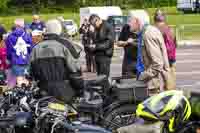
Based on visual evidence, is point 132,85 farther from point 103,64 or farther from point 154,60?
point 103,64

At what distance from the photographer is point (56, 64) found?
848 cm

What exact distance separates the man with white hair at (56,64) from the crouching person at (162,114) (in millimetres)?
2812

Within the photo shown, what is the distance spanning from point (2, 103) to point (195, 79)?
875 centimetres

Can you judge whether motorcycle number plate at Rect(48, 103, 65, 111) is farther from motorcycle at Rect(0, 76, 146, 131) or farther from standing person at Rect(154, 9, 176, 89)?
standing person at Rect(154, 9, 176, 89)

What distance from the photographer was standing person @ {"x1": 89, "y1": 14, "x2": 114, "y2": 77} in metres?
12.6

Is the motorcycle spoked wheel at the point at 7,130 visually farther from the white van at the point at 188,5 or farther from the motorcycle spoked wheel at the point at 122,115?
the white van at the point at 188,5

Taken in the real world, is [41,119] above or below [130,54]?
below

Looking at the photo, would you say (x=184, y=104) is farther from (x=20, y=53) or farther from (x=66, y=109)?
(x=20, y=53)

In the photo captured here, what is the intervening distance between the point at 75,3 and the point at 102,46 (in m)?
72.1

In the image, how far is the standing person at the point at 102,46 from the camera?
12648 millimetres

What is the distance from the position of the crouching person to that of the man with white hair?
9.22 ft

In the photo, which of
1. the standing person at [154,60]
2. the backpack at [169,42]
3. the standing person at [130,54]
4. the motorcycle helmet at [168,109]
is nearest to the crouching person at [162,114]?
the motorcycle helmet at [168,109]

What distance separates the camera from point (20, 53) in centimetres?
1293

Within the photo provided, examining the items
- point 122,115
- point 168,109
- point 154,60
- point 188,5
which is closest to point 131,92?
point 122,115
